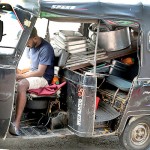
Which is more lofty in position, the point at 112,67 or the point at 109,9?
the point at 109,9

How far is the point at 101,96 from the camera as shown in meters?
6.82

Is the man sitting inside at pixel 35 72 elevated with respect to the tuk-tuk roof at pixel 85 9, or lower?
lower

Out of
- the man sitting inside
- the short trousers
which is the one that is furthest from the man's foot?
the short trousers

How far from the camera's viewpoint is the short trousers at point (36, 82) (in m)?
6.09

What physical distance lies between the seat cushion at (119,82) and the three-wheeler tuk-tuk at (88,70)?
0.02 meters

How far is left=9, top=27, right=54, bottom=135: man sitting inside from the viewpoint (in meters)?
5.94

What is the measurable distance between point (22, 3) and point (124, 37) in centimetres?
190

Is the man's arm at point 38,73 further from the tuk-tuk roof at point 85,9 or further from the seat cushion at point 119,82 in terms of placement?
the seat cushion at point 119,82

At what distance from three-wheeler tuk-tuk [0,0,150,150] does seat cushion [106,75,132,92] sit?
0.05 ft

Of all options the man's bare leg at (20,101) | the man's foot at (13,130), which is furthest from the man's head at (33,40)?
the man's foot at (13,130)

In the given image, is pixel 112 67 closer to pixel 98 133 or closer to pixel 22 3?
pixel 98 133

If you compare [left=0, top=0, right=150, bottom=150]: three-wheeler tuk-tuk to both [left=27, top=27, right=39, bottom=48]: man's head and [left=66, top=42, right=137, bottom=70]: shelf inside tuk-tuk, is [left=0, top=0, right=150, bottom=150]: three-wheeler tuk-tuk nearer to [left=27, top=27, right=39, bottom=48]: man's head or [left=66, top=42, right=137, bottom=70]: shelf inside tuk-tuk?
[left=66, top=42, right=137, bottom=70]: shelf inside tuk-tuk

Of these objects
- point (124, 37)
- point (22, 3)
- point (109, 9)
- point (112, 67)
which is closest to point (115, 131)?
point (112, 67)

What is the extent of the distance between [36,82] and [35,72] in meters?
0.17
